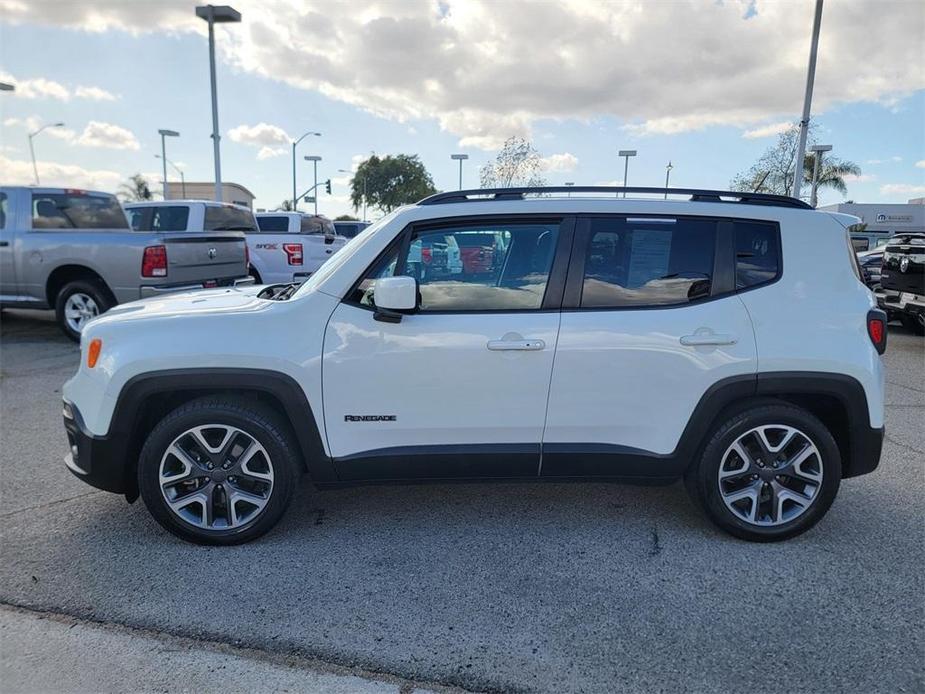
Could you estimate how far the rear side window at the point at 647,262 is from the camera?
10.3ft

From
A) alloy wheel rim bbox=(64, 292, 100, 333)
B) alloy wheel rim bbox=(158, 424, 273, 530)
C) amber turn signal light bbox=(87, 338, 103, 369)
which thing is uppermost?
amber turn signal light bbox=(87, 338, 103, 369)

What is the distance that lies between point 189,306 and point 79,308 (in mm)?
6214

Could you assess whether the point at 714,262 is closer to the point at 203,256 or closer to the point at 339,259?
the point at 339,259

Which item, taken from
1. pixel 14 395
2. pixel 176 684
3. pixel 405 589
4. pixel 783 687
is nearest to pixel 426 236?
pixel 405 589

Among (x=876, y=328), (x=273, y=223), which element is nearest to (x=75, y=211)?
(x=273, y=223)

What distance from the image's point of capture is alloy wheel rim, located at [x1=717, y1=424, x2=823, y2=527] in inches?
126

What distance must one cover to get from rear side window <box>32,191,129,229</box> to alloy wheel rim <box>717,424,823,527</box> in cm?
918

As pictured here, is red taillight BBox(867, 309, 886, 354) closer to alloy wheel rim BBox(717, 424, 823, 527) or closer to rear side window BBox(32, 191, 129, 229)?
alloy wheel rim BBox(717, 424, 823, 527)

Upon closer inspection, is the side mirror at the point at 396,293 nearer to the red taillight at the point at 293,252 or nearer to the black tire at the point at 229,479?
the black tire at the point at 229,479

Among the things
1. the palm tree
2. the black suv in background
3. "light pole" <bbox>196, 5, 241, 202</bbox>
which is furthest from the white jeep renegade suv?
the palm tree

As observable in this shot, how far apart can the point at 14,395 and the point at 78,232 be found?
3.08 metres

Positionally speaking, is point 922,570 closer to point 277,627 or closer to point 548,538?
point 548,538

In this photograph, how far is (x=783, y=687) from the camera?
2.25m

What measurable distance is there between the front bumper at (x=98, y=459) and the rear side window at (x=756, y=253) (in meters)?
3.36
